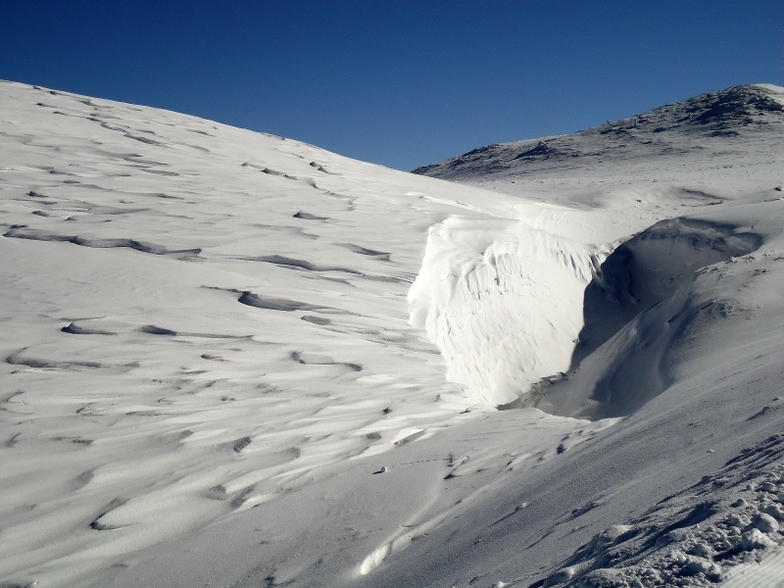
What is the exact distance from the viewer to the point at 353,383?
4160 mm

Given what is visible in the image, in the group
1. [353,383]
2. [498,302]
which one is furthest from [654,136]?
[353,383]

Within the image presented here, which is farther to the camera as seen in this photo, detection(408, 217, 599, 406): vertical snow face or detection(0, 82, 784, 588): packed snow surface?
detection(408, 217, 599, 406): vertical snow face

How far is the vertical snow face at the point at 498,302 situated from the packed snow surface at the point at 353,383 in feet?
0.11

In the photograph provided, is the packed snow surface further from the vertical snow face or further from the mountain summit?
the mountain summit

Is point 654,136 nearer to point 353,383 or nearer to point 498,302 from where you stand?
point 498,302

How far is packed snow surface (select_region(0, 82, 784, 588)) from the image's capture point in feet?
6.81

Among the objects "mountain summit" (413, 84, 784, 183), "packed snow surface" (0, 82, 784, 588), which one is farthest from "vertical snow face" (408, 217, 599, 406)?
"mountain summit" (413, 84, 784, 183)

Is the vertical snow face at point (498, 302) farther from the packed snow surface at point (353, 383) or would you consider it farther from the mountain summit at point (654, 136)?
the mountain summit at point (654, 136)

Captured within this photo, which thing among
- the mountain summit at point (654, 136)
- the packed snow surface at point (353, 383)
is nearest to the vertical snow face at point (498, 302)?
the packed snow surface at point (353, 383)

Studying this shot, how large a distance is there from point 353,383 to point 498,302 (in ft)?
9.30

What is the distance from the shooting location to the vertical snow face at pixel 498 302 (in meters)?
5.59

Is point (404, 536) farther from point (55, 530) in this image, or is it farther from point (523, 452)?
point (55, 530)

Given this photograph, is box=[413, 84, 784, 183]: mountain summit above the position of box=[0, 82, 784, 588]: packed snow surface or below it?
above

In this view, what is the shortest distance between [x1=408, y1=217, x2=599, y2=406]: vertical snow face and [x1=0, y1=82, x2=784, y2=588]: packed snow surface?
0.03 meters
